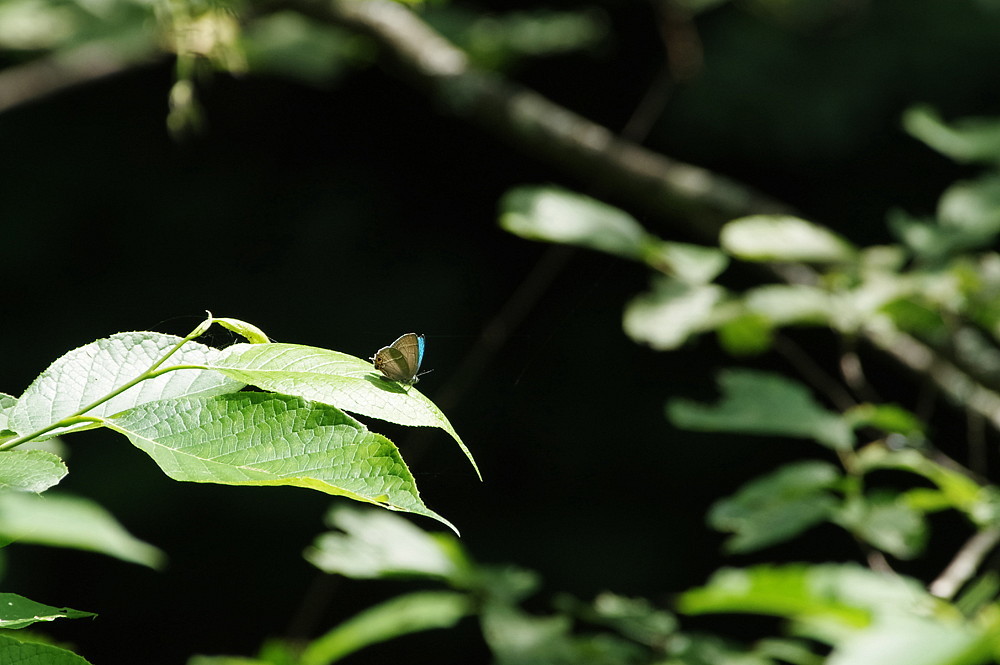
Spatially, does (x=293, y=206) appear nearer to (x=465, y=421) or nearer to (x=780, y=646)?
(x=465, y=421)

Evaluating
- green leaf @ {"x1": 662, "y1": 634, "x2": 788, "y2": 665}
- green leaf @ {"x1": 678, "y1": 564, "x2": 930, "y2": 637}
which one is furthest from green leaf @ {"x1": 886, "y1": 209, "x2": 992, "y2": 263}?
green leaf @ {"x1": 662, "y1": 634, "x2": 788, "y2": 665}

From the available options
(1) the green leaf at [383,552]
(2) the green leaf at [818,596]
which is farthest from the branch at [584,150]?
(1) the green leaf at [383,552]

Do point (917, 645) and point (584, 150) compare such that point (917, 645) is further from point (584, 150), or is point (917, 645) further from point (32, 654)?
point (584, 150)

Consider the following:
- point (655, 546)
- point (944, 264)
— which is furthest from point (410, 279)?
point (944, 264)

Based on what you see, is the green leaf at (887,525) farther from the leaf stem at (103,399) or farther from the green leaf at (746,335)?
the leaf stem at (103,399)

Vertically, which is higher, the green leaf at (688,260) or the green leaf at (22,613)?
the green leaf at (688,260)

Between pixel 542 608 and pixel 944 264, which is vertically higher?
Result: pixel 944 264

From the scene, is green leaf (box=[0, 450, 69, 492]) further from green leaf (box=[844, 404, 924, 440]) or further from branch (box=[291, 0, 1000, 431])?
branch (box=[291, 0, 1000, 431])
